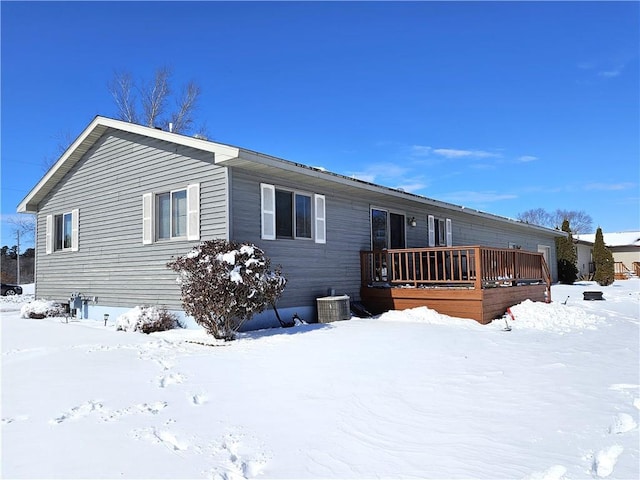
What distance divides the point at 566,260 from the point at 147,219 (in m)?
23.8

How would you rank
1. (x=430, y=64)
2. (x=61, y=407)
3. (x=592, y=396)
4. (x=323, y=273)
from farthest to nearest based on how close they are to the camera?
(x=430, y=64) → (x=323, y=273) → (x=592, y=396) → (x=61, y=407)

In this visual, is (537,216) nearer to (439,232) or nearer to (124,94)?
(439,232)

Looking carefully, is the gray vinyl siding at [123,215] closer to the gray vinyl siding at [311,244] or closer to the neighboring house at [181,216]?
the neighboring house at [181,216]

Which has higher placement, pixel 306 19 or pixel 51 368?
pixel 306 19

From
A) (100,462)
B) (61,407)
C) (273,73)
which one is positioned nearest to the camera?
(100,462)

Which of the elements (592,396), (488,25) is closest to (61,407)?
(592,396)

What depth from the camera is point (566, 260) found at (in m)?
25.5

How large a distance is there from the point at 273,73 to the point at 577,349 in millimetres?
12673

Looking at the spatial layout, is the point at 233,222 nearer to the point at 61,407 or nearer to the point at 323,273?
the point at 323,273

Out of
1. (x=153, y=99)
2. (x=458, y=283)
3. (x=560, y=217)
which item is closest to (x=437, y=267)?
(x=458, y=283)

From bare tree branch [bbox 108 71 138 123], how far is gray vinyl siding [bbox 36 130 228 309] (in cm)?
1155

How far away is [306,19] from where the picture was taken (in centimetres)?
1152

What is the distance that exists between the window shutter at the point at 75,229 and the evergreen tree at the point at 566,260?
80.1 feet

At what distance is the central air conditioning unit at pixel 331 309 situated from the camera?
9.54m
